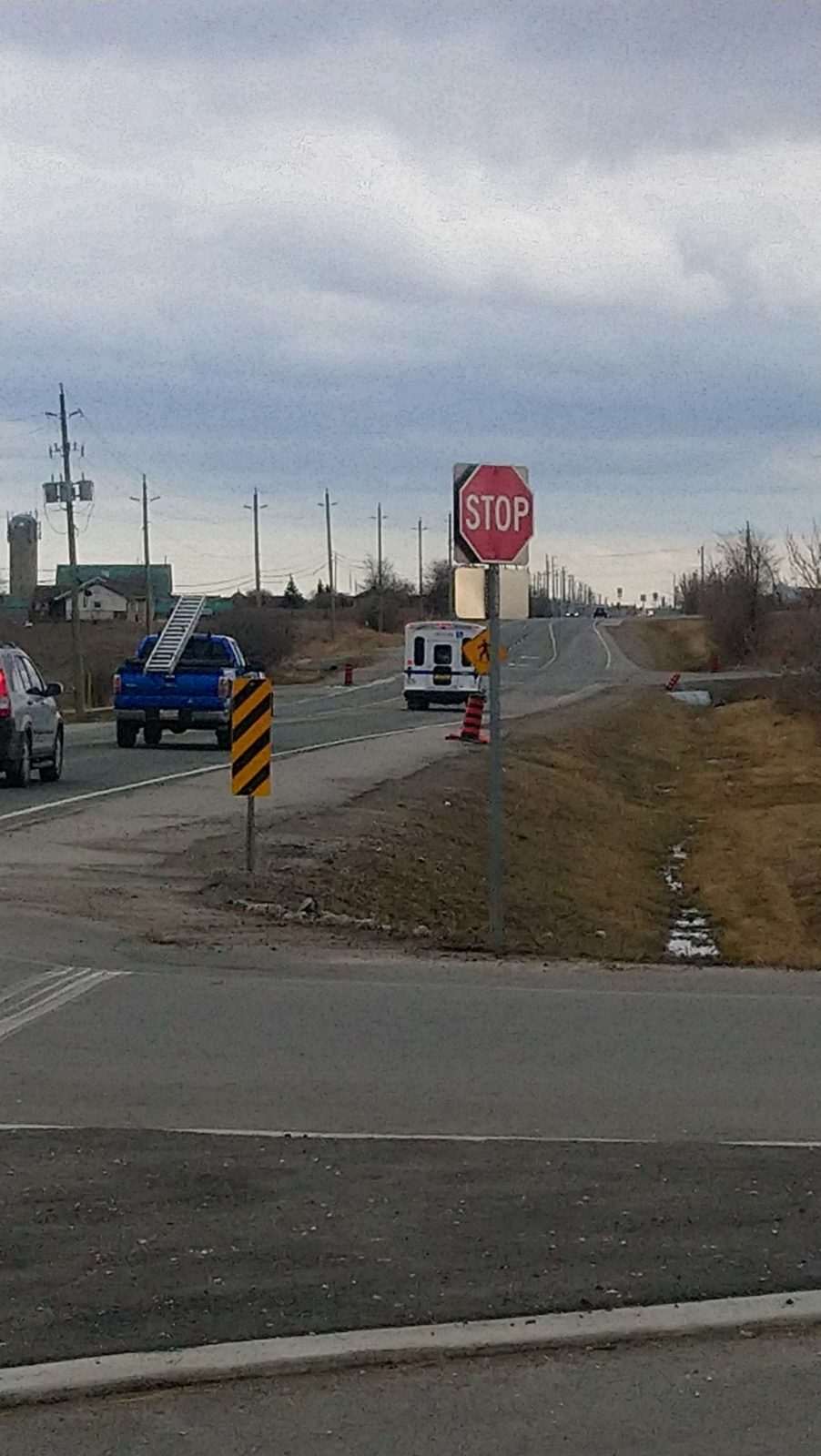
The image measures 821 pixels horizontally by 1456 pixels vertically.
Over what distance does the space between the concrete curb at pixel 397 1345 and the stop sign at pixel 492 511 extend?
723 centimetres

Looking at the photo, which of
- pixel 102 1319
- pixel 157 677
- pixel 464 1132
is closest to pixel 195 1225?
pixel 102 1319

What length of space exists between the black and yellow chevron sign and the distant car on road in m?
9.12

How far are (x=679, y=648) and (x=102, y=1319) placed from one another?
114732 mm

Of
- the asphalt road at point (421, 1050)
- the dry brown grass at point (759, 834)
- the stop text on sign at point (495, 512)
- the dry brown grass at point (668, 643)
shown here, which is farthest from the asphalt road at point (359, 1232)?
the dry brown grass at point (668, 643)

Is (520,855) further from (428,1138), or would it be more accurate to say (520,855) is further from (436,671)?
(436,671)

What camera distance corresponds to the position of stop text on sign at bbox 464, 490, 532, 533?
1212 centimetres

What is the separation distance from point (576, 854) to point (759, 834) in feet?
20.9

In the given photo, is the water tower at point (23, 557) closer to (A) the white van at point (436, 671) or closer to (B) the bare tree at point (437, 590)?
(B) the bare tree at point (437, 590)

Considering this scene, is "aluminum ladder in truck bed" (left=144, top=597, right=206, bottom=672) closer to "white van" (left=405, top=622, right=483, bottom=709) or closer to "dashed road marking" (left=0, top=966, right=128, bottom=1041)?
"white van" (left=405, top=622, right=483, bottom=709)

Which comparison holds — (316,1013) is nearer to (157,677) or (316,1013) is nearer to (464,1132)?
(464,1132)

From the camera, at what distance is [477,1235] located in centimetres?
616

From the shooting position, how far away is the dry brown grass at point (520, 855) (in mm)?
17500

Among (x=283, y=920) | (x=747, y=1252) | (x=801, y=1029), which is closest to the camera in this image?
(x=747, y=1252)

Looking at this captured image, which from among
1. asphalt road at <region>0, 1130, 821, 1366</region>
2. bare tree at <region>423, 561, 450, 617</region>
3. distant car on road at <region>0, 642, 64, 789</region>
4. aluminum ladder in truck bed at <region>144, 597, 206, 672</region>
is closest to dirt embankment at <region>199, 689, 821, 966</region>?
distant car on road at <region>0, 642, 64, 789</region>
